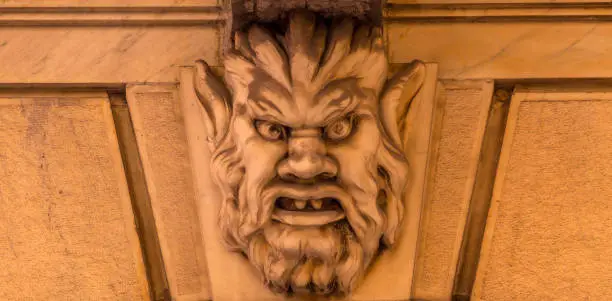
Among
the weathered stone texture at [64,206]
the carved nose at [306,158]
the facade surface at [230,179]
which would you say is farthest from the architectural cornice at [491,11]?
the weathered stone texture at [64,206]

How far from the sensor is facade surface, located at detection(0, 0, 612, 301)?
0.93m

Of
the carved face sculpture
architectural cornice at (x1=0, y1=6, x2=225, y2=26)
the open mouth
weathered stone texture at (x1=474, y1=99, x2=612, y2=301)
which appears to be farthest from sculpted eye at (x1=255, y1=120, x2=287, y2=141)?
weathered stone texture at (x1=474, y1=99, x2=612, y2=301)

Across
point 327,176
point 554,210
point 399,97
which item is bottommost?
point 554,210

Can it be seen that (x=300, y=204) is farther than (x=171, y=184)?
No

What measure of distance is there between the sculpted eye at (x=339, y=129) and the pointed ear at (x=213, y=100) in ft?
0.55

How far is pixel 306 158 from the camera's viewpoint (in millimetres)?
809

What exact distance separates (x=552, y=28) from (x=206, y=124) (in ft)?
1.92

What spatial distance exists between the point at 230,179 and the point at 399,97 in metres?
0.29

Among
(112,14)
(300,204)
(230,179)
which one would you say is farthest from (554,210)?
(112,14)

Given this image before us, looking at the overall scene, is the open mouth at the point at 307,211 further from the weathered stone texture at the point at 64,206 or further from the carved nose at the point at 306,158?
the weathered stone texture at the point at 64,206

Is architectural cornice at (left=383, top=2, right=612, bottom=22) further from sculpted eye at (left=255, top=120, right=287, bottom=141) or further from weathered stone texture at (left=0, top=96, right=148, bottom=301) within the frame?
weathered stone texture at (left=0, top=96, right=148, bottom=301)

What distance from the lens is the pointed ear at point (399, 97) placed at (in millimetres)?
887

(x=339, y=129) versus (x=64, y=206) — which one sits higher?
(x=339, y=129)

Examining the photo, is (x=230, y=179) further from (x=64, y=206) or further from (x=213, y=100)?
(x=64, y=206)
